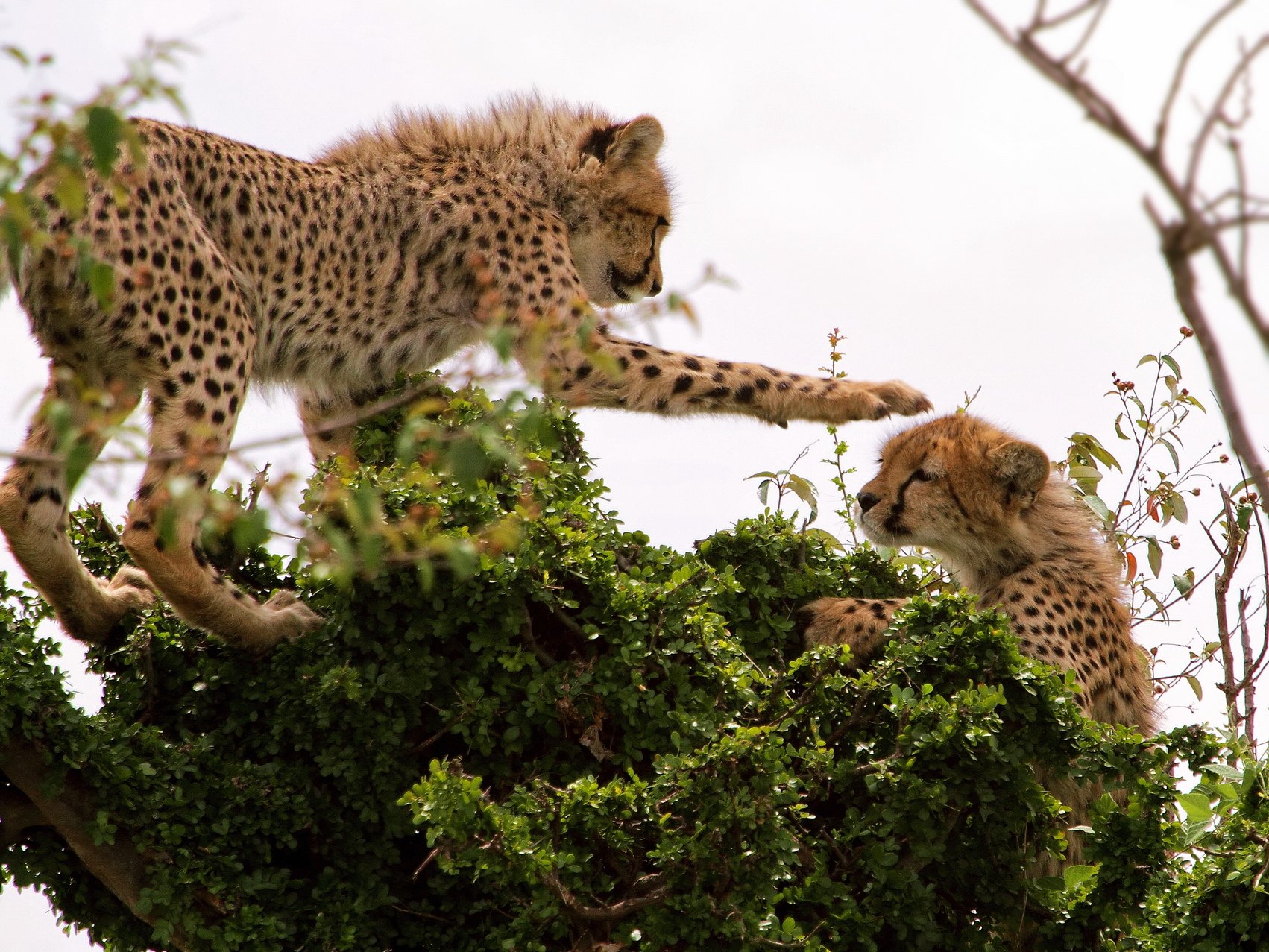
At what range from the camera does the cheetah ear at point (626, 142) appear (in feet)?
20.0

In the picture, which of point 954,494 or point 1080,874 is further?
point 954,494

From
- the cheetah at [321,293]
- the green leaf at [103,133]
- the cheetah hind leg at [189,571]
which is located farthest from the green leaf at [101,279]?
the cheetah hind leg at [189,571]

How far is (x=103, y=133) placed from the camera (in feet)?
6.64

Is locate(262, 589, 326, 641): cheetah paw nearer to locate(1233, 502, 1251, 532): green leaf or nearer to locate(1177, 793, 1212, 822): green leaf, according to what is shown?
locate(1177, 793, 1212, 822): green leaf

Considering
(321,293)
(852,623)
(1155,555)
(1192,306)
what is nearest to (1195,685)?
(1155,555)

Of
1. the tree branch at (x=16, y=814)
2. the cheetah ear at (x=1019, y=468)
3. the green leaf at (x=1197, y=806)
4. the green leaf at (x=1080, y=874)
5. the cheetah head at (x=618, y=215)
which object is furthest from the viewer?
the cheetah head at (x=618, y=215)

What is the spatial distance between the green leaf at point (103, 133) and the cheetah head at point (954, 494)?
11.5 ft

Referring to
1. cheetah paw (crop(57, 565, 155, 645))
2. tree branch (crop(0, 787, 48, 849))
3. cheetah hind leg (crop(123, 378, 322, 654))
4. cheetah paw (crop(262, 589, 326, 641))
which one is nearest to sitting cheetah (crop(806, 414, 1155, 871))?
cheetah paw (crop(262, 589, 326, 641))

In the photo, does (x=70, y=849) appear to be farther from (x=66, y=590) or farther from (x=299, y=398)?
(x=299, y=398)

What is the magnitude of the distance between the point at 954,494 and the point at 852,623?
2.81ft

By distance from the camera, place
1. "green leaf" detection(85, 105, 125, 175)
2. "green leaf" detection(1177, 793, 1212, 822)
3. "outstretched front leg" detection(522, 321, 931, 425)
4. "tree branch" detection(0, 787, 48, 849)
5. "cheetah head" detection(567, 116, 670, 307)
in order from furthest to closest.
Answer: "cheetah head" detection(567, 116, 670, 307)
"outstretched front leg" detection(522, 321, 931, 425)
"tree branch" detection(0, 787, 48, 849)
"green leaf" detection(1177, 793, 1212, 822)
"green leaf" detection(85, 105, 125, 175)

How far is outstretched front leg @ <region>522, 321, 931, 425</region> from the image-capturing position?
5277mm

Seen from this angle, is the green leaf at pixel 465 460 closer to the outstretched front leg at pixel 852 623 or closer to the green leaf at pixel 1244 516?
the outstretched front leg at pixel 852 623

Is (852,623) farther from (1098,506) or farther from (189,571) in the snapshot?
(189,571)
